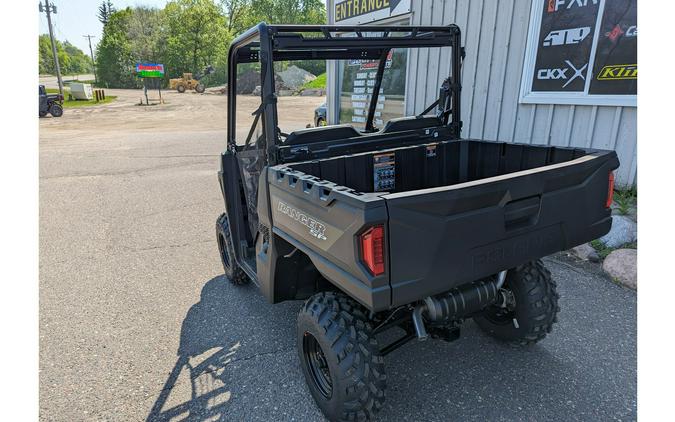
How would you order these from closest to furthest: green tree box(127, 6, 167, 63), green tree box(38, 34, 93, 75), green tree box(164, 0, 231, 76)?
green tree box(164, 0, 231, 76), green tree box(127, 6, 167, 63), green tree box(38, 34, 93, 75)

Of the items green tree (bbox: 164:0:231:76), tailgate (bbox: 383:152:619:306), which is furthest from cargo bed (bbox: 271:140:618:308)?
green tree (bbox: 164:0:231:76)

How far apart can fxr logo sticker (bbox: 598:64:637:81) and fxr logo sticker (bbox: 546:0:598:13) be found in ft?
2.52

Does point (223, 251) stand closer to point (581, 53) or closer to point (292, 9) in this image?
point (581, 53)

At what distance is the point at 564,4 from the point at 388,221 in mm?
4771

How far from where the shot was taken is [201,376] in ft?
8.95

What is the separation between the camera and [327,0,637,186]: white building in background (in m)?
Result: 4.57

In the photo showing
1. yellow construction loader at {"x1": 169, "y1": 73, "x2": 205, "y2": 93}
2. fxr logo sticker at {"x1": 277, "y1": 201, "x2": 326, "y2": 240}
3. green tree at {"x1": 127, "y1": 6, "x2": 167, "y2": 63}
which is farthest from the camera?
green tree at {"x1": 127, "y1": 6, "x2": 167, "y2": 63}

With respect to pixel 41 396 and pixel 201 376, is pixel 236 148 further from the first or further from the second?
pixel 41 396

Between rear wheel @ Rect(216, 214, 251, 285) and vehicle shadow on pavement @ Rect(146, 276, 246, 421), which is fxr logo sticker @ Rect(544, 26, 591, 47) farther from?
vehicle shadow on pavement @ Rect(146, 276, 246, 421)

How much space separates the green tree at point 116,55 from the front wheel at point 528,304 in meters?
56.1

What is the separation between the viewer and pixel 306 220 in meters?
2.06

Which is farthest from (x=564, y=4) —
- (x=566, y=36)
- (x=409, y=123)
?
(x=409, y=123)

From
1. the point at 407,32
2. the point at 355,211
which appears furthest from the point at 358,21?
the point at 355,211

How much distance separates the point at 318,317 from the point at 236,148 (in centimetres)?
176
